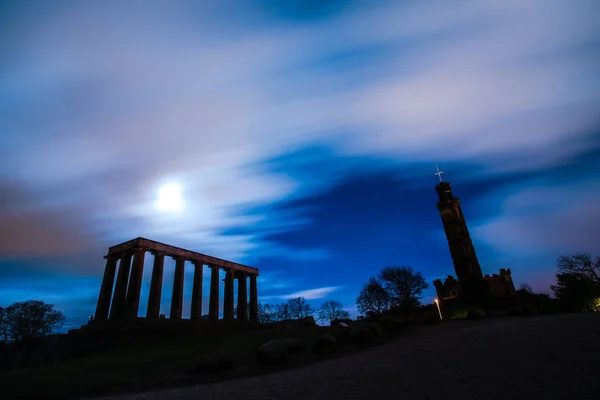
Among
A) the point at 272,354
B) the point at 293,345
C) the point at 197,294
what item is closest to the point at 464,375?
the point at 272,354

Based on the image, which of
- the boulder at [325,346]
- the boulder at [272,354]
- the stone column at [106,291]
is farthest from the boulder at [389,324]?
the stone column at [106,291]

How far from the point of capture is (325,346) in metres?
15.1

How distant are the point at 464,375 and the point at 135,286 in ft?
93.0

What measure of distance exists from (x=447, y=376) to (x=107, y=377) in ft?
45.3

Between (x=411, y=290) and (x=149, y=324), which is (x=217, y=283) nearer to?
(x=149, y=324)

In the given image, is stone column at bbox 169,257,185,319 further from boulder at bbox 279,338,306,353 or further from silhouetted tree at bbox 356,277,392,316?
silhouetted tree at bbox 356,277,392,316

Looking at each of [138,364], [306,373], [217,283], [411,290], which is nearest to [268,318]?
[411,290]

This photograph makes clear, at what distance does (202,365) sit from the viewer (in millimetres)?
12695

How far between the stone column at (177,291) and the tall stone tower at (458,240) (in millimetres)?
47930

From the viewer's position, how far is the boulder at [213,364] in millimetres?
12586

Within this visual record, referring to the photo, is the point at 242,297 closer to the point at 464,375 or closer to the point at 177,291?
the point at 177,291

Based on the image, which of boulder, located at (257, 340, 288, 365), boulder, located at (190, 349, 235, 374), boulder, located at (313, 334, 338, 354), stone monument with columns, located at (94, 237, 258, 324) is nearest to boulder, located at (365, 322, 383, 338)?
boulder, located at (313, 334, 338, 354)

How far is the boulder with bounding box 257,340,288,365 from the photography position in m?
13.4

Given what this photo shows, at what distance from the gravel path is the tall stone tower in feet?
159
